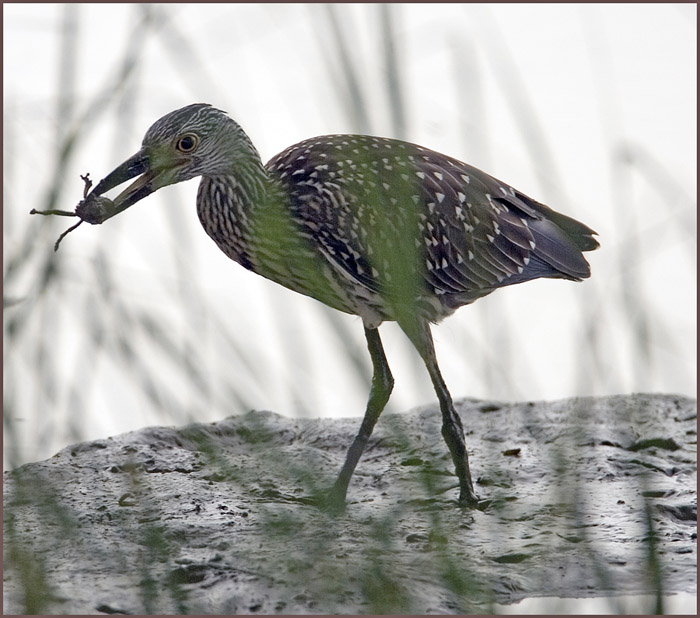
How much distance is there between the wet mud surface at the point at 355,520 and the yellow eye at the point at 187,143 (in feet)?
4.81

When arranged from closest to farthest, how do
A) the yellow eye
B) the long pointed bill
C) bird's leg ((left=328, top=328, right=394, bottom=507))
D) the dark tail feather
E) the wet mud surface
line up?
the wet mud surface < the long pointed bill < the yellow eye < bird's leg ((left=328, top=328, right=394, bottom=507)) < the dark tail feather

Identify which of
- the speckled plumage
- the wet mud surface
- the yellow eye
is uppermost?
the yellow eye

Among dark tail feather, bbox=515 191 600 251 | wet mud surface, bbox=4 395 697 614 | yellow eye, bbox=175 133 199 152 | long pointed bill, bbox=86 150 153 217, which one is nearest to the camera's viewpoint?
wet mud surface, bbox=4 395 697 614

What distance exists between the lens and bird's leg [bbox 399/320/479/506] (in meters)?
5.88

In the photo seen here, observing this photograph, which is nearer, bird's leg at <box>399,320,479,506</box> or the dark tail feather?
bird's leg at <box>399,320,479,506</box>

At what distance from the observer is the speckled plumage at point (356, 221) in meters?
5.71

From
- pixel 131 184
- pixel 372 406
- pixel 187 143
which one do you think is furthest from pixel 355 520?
pixel 187 143

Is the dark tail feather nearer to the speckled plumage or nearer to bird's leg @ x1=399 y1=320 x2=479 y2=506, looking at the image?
the speckled plumage

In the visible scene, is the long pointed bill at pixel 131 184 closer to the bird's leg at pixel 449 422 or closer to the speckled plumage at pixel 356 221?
the speckled plumage at pixel 356 221

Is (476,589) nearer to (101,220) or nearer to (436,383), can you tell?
(436,383)

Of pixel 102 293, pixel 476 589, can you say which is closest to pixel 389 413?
pixel 476 589

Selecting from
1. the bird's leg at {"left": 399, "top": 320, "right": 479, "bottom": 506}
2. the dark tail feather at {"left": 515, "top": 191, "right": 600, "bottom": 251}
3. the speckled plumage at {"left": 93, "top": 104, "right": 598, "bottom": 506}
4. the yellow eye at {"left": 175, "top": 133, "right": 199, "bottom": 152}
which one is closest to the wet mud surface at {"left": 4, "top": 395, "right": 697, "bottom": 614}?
the bird's leg at {"left": 399, "top": 320, "right": 479, "bottom": 506}

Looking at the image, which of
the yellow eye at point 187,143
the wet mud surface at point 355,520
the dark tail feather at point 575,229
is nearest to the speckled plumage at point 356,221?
the yellow eye at point 187,143

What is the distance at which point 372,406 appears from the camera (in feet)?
20.0
